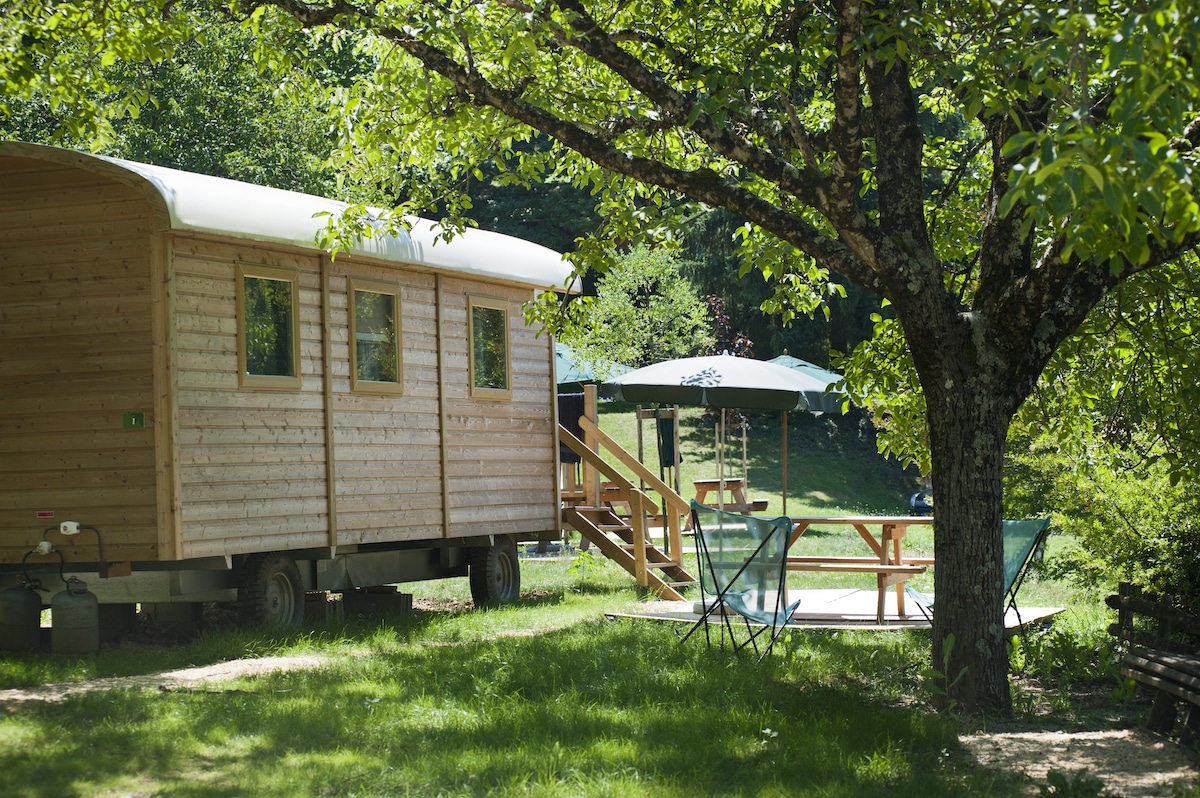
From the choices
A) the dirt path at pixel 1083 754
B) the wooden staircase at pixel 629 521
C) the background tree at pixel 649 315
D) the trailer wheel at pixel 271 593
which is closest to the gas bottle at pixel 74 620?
the trailer wheel at pixel 271 593

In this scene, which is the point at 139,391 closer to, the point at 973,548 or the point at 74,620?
the point at 74,620

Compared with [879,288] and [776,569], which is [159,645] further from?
[879,288]

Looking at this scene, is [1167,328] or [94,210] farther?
[94,210]

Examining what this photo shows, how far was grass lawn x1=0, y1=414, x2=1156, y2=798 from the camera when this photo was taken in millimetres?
5281

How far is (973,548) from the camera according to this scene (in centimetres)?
671

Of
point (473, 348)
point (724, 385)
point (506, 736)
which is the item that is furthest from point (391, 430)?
point (724, 385)

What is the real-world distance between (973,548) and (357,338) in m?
5.87

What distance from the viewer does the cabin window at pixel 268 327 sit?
952cm

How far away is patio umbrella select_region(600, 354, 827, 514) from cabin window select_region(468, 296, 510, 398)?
3.77 meters

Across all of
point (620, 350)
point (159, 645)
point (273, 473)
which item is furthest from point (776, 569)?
point (620, 350)

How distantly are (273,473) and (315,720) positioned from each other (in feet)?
12.2

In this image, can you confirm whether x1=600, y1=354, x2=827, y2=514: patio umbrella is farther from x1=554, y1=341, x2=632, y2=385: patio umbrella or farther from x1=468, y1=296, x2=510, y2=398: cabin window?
x1=468, y1=296, x2=510, y2=398: cabin window

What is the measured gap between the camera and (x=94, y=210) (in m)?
9.00

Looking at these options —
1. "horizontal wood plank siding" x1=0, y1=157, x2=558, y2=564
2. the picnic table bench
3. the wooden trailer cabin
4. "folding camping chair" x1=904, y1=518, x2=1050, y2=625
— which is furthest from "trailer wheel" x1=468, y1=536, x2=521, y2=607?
the picnic table bench
